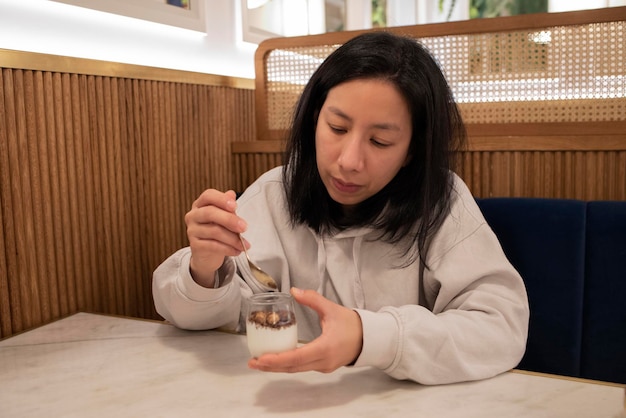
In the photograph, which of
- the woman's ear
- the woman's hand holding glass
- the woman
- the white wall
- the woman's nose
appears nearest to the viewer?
the woman's hand holding glass

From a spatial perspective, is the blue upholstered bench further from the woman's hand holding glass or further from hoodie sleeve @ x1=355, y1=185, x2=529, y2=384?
the woman's hand holding glass

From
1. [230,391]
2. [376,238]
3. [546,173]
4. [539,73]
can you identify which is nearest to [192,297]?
[230,391]

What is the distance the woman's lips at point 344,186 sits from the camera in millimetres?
1025

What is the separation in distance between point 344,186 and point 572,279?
580mm

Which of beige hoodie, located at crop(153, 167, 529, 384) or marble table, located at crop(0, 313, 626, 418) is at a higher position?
beige hoodie, located at crop(153, 167, 529, 384)

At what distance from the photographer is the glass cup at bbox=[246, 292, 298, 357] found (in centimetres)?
78

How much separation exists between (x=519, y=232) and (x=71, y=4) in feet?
3.69

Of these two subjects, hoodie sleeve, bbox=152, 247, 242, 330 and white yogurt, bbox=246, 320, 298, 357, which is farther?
hoodie sleeve, bbox=152, 247, 242, 330

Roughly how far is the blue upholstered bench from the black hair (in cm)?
28

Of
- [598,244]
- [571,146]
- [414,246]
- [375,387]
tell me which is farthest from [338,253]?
[571,146]

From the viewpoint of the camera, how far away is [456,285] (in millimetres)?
986

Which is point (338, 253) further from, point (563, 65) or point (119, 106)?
point (563, 65)

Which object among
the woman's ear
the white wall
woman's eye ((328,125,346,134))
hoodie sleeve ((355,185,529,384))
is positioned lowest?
hoodie sleeve ((355,185,529,384))

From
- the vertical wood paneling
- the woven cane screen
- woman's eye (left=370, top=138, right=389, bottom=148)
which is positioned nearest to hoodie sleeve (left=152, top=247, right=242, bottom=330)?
woman's eye (left=370, top=138, right=389, bottom=148)
